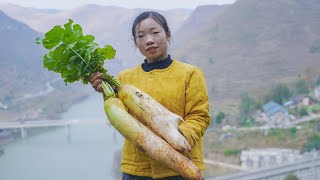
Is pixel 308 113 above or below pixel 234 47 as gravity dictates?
below

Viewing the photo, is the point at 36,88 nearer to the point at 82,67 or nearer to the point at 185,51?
the point at 185,51

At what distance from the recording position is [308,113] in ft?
80.9

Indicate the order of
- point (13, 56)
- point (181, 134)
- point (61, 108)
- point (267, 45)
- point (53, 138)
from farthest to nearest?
point (267, 45), point (13, 56), point (61, 108), point (53, 138), point (181, 134)

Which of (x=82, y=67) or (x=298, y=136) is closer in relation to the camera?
(x=82, y=67)

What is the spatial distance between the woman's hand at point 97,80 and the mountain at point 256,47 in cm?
2881

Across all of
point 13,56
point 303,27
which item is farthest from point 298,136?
point 13,56

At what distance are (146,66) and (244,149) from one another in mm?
20155

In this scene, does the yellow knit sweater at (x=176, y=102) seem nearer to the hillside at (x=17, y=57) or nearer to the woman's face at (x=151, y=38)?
the woman's face at (x=151, y=38)

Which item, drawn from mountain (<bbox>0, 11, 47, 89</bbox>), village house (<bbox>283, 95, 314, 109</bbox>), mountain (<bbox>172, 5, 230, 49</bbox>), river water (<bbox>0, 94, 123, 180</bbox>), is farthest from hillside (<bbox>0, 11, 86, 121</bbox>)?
mountain (<bbox>172, 5, 230, 49</bbox>)

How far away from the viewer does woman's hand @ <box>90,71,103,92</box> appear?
1007 mm

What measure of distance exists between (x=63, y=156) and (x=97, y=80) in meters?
20.0

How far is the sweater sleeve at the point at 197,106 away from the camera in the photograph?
3.18ft

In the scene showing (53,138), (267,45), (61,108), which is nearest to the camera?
(53,138)

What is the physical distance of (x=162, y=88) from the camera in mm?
1007
